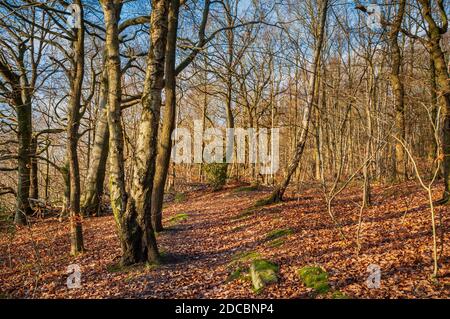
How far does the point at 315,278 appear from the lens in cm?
466

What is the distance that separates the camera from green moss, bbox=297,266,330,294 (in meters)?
4.36

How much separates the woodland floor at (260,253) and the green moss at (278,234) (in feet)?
0.44

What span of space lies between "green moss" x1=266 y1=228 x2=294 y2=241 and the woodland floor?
0.13 metres

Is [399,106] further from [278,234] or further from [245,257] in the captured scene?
[245,257]

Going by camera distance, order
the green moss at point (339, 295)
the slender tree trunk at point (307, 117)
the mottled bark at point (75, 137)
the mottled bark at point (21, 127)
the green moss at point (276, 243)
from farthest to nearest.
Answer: the mottled bark at point (21, 127) < the slender tree trunk at point (307, 117) < the mottled bark at point (75, 137) < the green moss at point (276, 243) < the green moss at point (339, 295)

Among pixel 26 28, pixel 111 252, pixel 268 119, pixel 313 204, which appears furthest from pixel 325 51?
pixel 111 252

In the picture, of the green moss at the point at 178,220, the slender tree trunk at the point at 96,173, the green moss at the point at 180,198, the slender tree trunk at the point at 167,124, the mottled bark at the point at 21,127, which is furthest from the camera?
the green moss at the point at 180,198

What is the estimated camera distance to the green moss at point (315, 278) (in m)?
4.36

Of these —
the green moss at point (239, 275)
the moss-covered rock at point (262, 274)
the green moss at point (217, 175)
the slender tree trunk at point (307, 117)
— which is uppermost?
the slender tree trunk at point (307, 117)

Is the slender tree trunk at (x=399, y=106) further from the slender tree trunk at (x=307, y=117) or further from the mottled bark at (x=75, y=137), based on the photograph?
the mottled bark at (x=75, y=137)

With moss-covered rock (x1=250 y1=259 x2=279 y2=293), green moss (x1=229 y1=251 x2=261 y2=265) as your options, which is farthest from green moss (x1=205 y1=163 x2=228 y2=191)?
moss-covered rock (x1=250 y1=259 x2=279 y2=293)

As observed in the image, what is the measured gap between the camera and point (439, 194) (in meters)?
9.13

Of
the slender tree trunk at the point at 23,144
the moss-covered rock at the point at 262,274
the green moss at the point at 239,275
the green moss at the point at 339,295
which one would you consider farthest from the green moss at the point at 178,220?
the green moss at the point at 339,295

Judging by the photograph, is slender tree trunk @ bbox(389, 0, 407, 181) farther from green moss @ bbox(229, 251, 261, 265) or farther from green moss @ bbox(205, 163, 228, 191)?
green moss @ bbox(205, 163, 228, 191)
